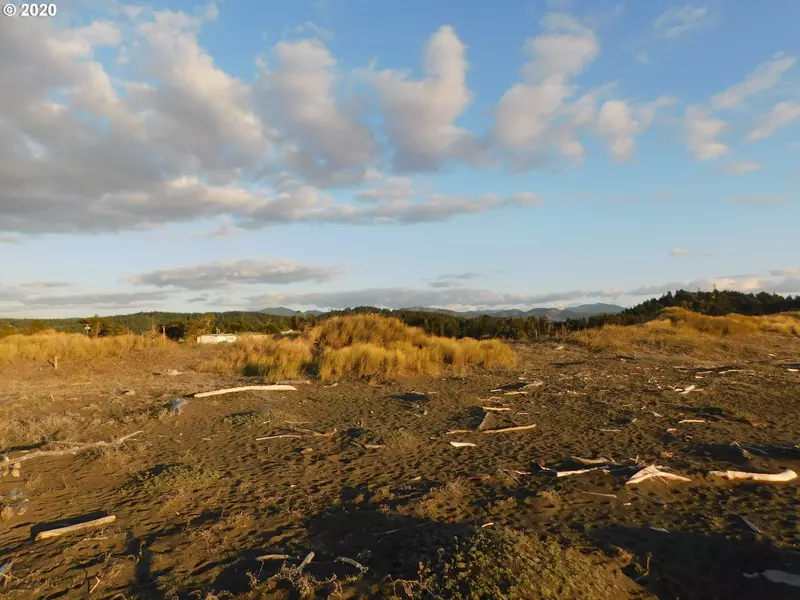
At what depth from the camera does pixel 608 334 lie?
19062 mm

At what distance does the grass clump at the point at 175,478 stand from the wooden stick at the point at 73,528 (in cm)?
74

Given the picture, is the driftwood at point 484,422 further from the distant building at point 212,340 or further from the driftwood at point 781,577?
the distant building at point 212,340

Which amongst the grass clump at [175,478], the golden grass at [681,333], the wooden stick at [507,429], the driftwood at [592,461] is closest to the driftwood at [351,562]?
the grass clump at [175,478]

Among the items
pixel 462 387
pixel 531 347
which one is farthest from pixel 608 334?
pixel 462 387

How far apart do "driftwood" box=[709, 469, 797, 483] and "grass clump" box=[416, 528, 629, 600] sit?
254 centimetres

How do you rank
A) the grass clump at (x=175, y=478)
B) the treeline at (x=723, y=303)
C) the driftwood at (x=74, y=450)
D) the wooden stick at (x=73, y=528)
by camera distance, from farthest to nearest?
1. the treeline at (x=723, y=303)
2. the driftwood at (x=74, y=450)
3. the grass clump at (x=175, y=478)
4. the wooden stick at (x=73, y=528)

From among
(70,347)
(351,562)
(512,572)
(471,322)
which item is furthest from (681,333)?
(70,347)

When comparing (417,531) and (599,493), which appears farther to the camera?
(599,493)

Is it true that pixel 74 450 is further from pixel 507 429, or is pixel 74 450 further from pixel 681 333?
pixel 681 333

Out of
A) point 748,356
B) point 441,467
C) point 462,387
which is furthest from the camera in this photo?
point 748,356

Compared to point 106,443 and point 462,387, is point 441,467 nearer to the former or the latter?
point 106,443

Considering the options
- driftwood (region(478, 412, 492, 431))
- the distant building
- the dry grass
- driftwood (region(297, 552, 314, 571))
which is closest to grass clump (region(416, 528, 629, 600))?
driftwood (region(297, 552, 314, 571))

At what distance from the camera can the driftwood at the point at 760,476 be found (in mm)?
5047

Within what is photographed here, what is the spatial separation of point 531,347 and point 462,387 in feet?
25.1
